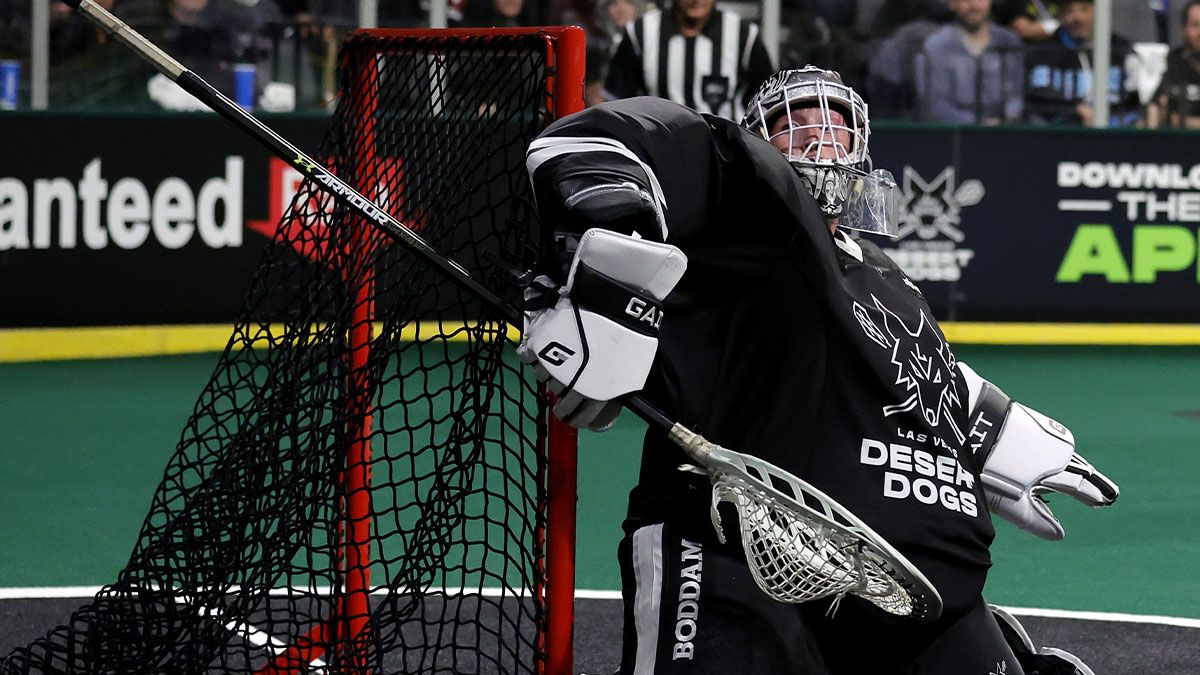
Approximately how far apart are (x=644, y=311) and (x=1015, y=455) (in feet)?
3.96

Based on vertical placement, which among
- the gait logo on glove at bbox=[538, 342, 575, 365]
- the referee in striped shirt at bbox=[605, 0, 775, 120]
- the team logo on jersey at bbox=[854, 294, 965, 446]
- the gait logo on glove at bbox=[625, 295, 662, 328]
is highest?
the referee in striped shirt at bbox=[605, 0, 775, 120]

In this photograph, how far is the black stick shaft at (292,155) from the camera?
3.06 meters

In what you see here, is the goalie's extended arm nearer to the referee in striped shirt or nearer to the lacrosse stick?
the lacrosse stick

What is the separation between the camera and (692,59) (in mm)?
9250

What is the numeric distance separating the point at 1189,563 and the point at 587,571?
1.81 meters

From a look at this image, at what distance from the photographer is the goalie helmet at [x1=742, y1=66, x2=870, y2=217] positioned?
3264 mm

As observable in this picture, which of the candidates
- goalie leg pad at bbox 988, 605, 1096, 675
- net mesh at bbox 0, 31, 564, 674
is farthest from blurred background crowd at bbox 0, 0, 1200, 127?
goalie leg pad at bbox 988, 605, 1096, 675

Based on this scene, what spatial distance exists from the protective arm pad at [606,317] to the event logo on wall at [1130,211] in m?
7.85

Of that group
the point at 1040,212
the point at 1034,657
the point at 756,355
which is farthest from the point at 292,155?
the point at 1040,212

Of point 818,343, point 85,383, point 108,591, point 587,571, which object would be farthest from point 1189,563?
point 85,383

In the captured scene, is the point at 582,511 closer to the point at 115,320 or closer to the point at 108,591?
the point at 108,591

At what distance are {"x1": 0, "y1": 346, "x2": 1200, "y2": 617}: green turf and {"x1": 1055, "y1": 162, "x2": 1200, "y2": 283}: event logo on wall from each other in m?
0.54

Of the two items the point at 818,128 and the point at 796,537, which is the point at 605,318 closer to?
the point at 796,537

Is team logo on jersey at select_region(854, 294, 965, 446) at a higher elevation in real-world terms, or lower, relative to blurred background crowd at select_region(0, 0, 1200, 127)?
lower
